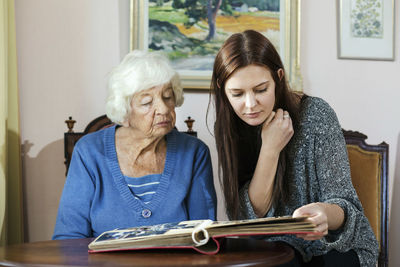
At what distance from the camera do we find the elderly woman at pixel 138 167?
1.63 metres

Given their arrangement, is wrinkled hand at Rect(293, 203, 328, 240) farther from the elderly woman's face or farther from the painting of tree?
the painting of tree

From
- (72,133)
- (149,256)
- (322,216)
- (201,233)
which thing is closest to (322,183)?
(322,216)

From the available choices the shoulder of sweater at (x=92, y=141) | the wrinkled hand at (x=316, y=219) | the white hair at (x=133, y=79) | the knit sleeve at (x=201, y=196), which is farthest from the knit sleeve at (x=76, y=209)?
the wrinkled hand at (x=316, y=219)

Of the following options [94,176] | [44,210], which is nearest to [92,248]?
[94,176]

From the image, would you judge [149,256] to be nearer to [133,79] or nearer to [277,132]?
[277,132]

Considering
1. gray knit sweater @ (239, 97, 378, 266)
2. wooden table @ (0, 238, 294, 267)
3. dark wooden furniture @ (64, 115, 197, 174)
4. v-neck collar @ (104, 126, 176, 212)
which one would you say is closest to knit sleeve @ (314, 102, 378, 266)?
gray knit sweater @ (239, 97, 378, 266)

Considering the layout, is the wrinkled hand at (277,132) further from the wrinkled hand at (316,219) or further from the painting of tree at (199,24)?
the painting of tree at (199,24)

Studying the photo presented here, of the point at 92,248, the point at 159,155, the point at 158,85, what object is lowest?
the point at 92,248

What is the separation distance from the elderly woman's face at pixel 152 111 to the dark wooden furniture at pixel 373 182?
3.74ft

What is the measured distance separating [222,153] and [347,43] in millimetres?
1673

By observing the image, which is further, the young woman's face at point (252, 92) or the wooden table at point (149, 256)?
the young woman's face at point (252, 92)

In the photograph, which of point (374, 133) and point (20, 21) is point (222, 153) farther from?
point (374, 133)

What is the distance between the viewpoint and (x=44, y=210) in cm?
266

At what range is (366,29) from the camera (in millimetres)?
3053
